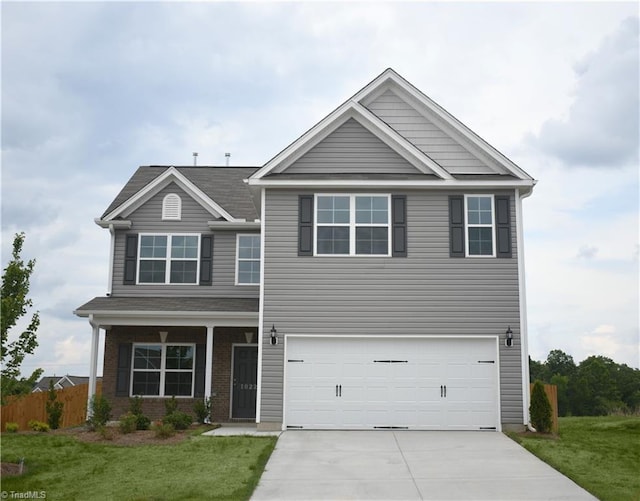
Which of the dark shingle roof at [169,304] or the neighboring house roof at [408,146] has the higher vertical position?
the neighboring house roof at [408,146]

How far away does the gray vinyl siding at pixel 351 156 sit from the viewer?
17.4 m

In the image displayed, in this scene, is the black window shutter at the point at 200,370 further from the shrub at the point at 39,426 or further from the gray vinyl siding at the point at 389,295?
the shrub at the point at 39,426

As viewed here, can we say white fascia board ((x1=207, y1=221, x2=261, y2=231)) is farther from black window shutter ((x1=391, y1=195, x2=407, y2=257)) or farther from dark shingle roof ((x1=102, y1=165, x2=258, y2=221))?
black window shutter ((x1=391, y1=195, x2=407, y2=257))

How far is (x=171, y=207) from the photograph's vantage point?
68.2 ft

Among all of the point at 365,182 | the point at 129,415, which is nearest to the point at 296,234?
the point at 365,182

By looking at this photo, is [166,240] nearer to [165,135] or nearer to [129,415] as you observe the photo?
[165,135]

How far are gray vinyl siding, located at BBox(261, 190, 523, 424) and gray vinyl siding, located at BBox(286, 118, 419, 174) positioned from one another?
1.59m

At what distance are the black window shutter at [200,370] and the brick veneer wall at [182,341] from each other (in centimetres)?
19

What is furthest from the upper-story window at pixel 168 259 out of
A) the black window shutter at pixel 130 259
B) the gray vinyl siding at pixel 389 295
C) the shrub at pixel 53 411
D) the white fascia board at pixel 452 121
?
the white fascia board at pixel 452 121

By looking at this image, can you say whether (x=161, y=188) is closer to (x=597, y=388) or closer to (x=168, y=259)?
(x=168, y=259)

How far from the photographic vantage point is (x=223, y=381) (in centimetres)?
1992

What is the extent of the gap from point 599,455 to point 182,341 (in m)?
11.8

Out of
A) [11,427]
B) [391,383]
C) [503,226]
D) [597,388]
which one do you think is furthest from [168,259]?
[597,388]

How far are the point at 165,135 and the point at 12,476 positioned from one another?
507 inches
